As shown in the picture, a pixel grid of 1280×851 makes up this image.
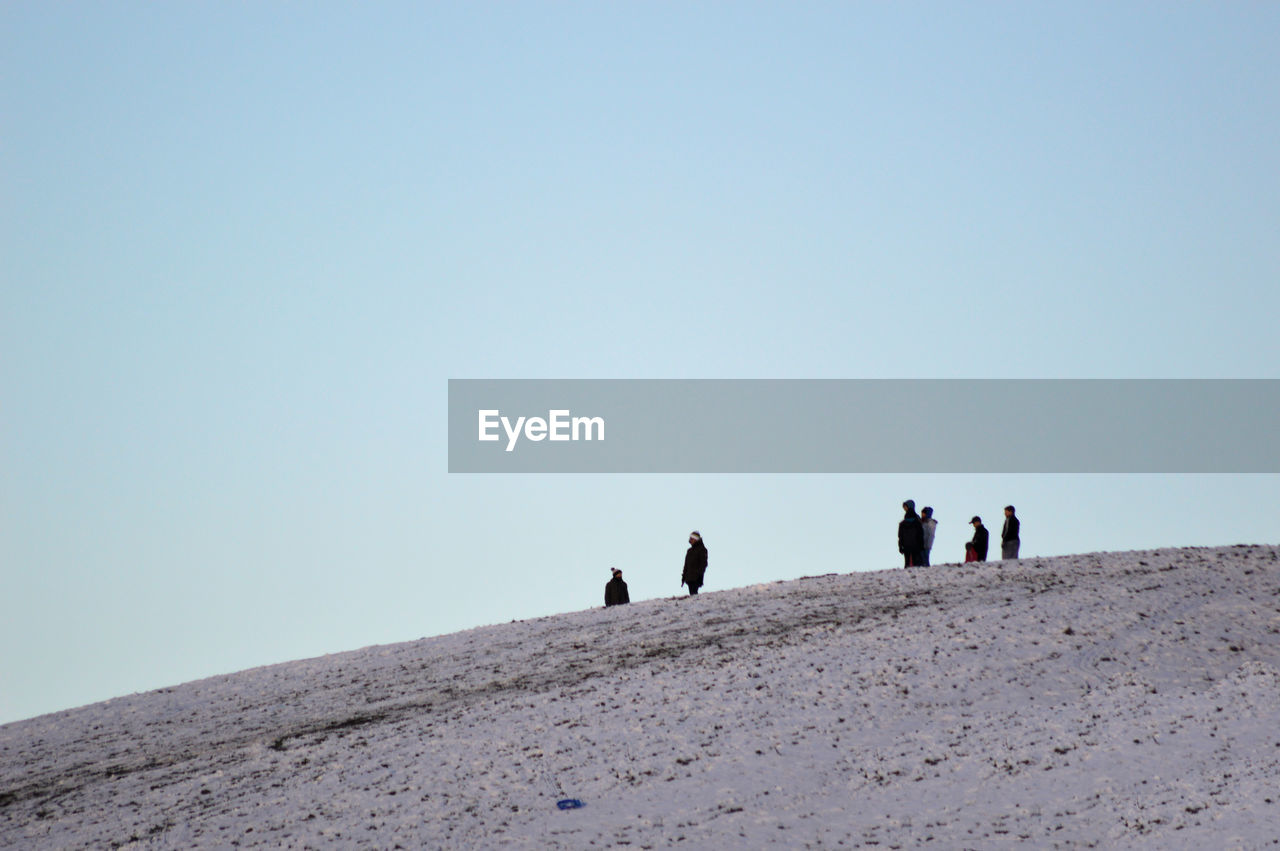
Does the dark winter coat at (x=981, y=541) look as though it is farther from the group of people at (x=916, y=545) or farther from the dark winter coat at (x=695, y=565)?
the dark winter coat at (x=695, y=565)

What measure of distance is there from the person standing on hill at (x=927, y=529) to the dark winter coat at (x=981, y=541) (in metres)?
1.34

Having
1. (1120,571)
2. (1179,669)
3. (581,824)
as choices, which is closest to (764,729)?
(581,824)

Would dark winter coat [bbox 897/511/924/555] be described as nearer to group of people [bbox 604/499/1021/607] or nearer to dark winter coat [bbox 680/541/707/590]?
group of people [bbox 604/499/1021/607]

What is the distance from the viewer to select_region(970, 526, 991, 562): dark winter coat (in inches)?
1230

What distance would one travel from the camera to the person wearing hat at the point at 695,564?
1222 inches

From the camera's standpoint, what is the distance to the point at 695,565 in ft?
102

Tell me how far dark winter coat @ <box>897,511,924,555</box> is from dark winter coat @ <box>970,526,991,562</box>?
6.32ft

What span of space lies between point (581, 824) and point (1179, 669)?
33.3 ft

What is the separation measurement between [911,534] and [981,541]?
92.5 inches

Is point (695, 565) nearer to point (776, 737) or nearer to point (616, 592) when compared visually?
point (616, 592)

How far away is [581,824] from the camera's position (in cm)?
1573

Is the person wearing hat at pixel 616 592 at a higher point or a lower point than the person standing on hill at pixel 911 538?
lower

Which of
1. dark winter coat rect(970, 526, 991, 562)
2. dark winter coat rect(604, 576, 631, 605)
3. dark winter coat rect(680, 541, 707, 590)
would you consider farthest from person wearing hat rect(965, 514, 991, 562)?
dark winter coat rect(604, 576, 631, 605)

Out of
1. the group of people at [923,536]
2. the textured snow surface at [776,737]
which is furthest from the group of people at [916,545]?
the textured snow surface at [776,737]
